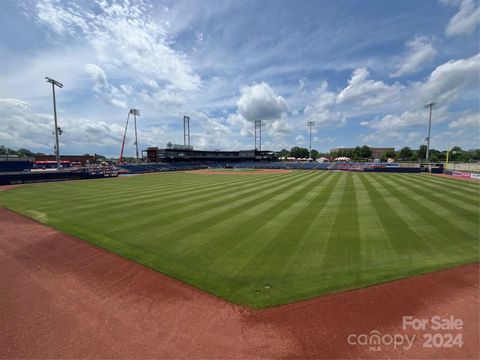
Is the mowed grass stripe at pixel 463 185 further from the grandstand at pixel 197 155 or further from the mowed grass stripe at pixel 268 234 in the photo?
the grandstand at pixel 197 155

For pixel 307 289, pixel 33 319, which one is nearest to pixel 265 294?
pixel 307 289

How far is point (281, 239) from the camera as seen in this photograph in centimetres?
940

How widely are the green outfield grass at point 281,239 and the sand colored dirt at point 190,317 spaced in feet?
1.63

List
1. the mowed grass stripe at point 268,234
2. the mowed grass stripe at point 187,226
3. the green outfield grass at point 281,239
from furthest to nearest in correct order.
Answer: the mowed grass stripe at point 187,226 → the mowed grass stripe at point 268,234 → the green outfield grass at point 281,239

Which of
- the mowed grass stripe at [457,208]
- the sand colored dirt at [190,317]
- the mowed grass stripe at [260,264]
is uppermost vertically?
the mowed grass stripe at [457,208]

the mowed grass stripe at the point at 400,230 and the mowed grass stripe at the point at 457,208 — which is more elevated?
the mowed grass stripe at the point at 457,208

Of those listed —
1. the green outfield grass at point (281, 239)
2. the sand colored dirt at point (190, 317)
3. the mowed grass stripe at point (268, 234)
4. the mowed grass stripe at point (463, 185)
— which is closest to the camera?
the sand colored dirt at point (190, 317)

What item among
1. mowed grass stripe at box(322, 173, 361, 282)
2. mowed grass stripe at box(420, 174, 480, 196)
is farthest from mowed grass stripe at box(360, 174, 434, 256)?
mowed grass stripe at box(420, 174, 480, 196)

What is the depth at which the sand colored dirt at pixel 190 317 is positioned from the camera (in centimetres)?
425

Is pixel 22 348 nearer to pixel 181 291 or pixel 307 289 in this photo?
pixel 181 291

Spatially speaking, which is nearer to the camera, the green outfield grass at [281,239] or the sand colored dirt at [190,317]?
the sand colored dirt at [190,317]

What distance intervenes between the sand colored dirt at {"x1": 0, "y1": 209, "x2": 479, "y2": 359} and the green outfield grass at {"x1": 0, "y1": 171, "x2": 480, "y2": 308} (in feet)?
1.63

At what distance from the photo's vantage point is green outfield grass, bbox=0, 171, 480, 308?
21.3 ft

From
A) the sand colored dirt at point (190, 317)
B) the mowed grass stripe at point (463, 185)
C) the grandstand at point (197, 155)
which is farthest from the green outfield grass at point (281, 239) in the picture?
the grandstand at point (197, 155)
